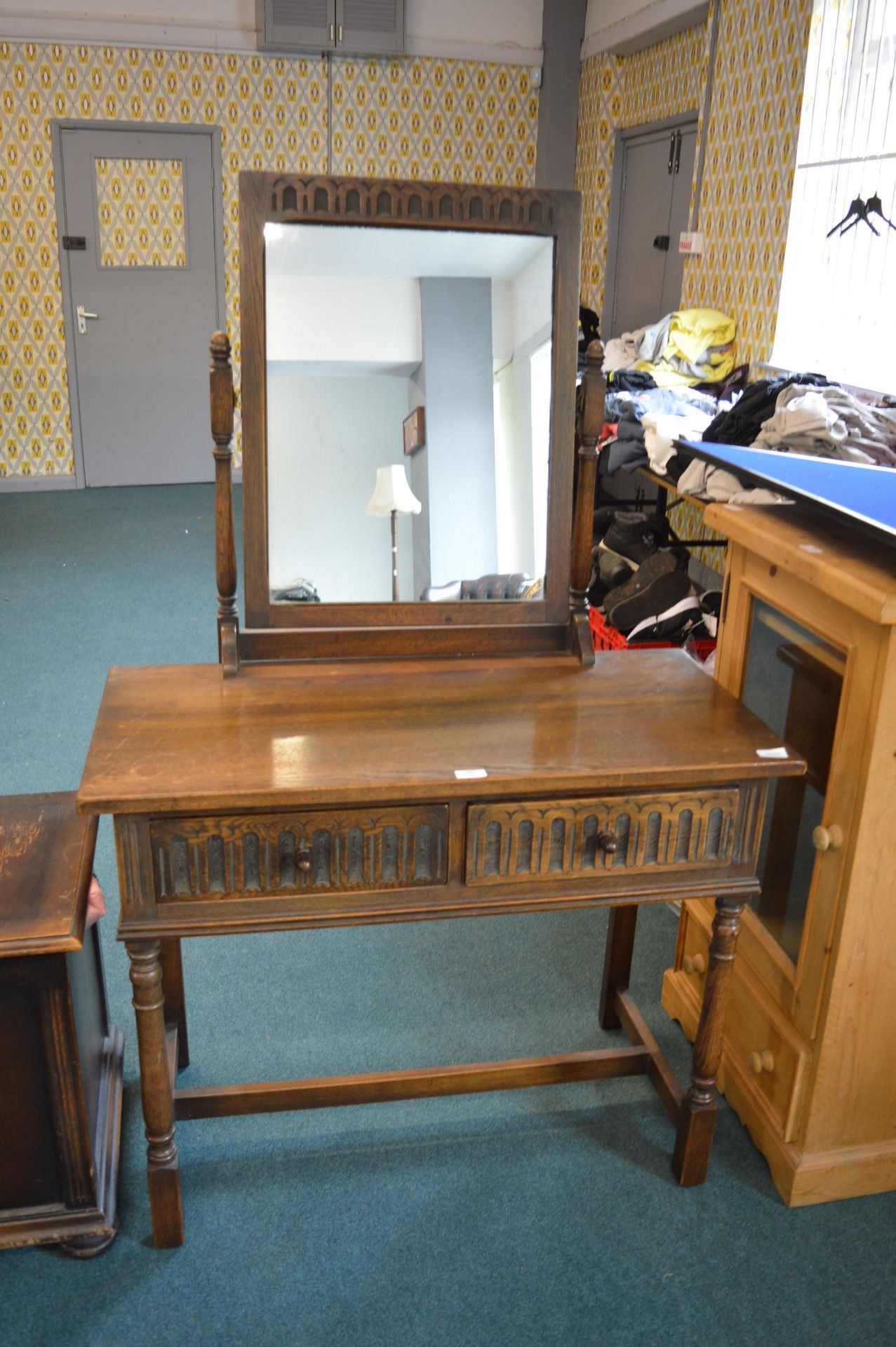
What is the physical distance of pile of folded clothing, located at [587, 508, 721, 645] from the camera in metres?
3.36

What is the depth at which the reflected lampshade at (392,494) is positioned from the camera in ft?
5.69

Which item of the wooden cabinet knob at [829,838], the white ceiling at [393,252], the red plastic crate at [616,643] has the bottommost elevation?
the red plastic crate at [616,643]

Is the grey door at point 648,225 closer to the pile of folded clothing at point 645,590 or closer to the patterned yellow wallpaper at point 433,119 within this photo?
the patterned yellow wallpaper at point 433,119

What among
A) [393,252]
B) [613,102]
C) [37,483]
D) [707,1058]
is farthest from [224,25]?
[707,1058]

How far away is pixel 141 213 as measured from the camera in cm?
610

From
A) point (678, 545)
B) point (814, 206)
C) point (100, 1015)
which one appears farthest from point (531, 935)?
point (814, 206)

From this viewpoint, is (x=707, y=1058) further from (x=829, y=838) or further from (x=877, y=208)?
(x=877, y=208)

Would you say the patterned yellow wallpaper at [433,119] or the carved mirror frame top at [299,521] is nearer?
the carved mirror frame top at [299,521]

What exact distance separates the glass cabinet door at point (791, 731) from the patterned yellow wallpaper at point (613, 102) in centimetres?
377

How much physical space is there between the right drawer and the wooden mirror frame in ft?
2.28

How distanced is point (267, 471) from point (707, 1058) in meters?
1.17

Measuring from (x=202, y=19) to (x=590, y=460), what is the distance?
540 cm

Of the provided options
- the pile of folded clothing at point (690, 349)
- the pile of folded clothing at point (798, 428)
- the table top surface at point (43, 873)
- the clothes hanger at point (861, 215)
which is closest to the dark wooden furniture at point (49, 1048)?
the table top surface at point (43, 873)

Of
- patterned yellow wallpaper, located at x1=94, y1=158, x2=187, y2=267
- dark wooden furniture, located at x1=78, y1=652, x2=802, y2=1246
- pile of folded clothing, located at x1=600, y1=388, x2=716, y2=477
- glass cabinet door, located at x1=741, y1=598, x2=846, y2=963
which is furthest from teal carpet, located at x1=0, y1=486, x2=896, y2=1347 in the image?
patterned yellow wallpaper, located at x1=94, y1=158, x2=187, y2=267
